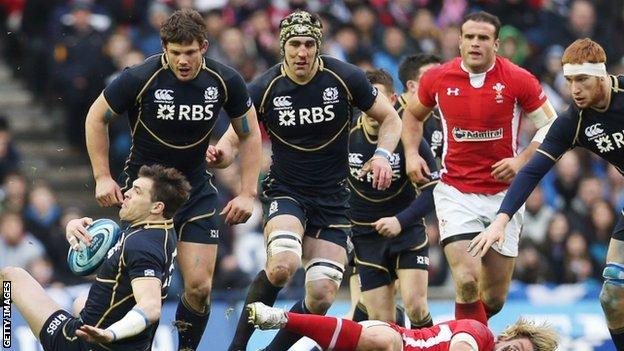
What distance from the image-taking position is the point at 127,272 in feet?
38.3

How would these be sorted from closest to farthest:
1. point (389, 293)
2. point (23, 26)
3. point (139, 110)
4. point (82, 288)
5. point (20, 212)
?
point (139, 110) < point (389, 293) < point (82, 288) < point (20, 212) < point (23, 26)

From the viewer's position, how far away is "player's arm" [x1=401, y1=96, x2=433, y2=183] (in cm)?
1391

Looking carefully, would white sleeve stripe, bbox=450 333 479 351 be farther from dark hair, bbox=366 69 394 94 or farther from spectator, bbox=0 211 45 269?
spectator, bbox=0 211 45 269

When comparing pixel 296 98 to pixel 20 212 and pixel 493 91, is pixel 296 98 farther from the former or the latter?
pixel 20 212

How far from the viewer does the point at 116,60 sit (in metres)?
20.1

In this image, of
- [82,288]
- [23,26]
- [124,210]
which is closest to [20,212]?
[82,288]

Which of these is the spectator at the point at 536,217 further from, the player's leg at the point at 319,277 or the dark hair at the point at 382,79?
the player's leg at the point at 319,277

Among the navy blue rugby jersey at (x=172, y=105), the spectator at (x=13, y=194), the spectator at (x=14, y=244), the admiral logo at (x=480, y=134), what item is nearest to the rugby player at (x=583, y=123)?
the admiral logo at (x=480, y=134)

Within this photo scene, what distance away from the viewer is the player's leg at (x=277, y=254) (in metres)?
12.9

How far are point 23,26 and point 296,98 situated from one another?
901 cm

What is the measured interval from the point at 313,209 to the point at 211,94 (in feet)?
4.59

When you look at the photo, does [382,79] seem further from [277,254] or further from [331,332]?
[331,332]

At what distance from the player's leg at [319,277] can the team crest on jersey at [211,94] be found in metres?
1.49

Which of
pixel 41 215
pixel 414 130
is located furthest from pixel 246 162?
pixel 41 215
